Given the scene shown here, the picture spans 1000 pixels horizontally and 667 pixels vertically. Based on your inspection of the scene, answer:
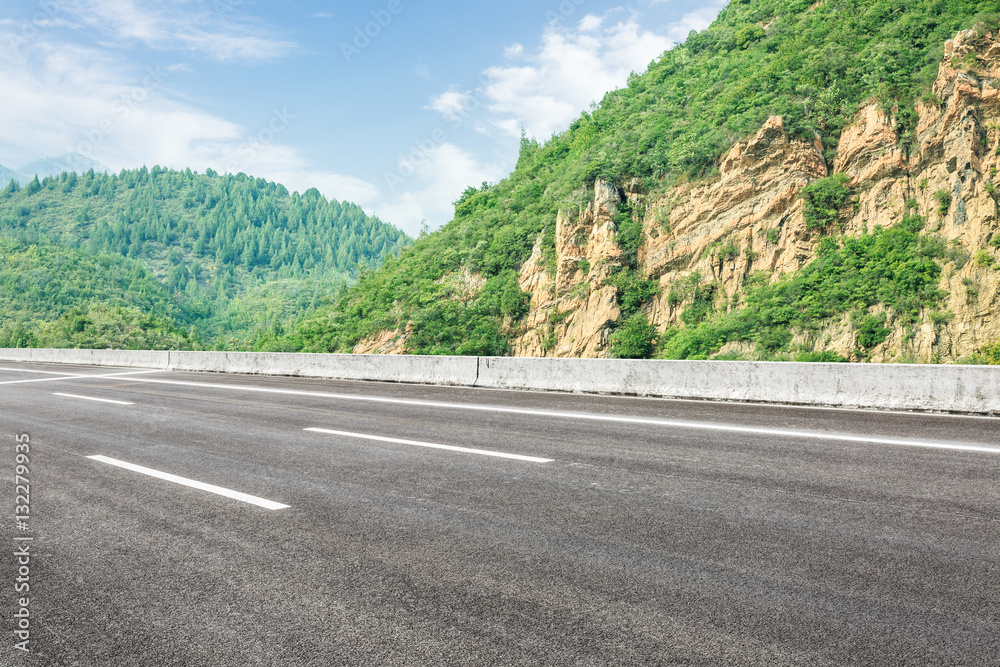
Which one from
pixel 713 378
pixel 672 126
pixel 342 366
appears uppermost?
pixel 672 126

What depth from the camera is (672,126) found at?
3456cm

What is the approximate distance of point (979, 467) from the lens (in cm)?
627

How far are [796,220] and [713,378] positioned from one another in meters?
17.3

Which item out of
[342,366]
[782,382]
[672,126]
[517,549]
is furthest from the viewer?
[672,126]

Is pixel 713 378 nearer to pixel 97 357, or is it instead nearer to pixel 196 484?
pixel 196 484

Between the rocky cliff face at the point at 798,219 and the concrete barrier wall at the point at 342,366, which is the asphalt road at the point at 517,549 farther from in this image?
the rocky cliff face at the point at 798,219

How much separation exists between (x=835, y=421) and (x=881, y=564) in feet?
19.8

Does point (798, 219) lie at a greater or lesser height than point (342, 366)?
greater

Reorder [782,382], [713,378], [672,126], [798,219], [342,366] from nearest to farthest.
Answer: [782,382] → [713,378] → [342,366] → [798,219] → [672,126]

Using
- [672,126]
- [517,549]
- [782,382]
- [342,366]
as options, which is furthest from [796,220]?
[517,549]

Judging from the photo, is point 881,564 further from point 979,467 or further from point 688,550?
point 979,467

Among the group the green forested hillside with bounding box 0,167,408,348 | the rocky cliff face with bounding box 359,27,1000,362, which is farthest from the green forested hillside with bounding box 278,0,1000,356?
the green forested hillside with bounding box 0,167,408,348

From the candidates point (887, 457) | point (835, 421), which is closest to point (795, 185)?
point (835, 421)

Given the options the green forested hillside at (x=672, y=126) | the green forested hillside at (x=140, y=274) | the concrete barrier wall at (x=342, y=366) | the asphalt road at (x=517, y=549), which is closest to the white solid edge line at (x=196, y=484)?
the asphalt road at (x=517, y=549)
